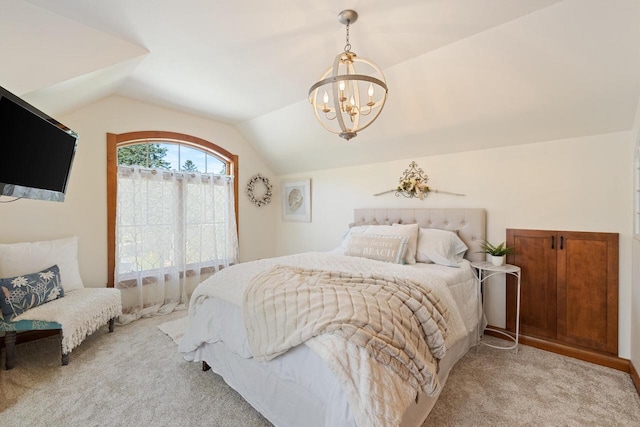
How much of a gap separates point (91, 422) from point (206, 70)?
270cm

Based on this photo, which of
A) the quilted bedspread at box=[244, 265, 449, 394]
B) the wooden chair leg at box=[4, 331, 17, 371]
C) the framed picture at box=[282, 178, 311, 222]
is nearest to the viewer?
the quilted bedspread at box=[244, 265, 449, 394]

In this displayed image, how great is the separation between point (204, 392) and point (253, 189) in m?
3.06

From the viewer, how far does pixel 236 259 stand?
164 inches

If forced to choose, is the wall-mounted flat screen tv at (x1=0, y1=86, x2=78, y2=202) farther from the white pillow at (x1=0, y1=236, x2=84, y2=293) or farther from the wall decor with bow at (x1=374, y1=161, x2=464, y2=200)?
the wall decor with bow at (x1=374, y1=161, x2=464, y2=200)

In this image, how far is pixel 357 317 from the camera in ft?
4.15

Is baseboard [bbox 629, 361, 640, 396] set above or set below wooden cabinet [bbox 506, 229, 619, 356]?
below

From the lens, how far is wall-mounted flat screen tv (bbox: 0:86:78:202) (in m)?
1.31

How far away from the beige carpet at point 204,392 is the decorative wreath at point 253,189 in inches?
Result: 98.6

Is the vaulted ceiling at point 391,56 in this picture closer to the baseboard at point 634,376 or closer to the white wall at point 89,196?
the white wall at point 89,196

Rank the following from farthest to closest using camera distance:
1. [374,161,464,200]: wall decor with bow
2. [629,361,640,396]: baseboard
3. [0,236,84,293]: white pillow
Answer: [374,161,464,200]: wall decor with bow → [0,236,84,293]: white pillow → [629,361,640,396]: baseboard

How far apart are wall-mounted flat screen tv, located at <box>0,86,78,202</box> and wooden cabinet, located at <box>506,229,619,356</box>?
3.64m

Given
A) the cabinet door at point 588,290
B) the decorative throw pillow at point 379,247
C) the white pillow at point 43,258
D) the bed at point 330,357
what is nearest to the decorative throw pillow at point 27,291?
the white pillow at point 43,258

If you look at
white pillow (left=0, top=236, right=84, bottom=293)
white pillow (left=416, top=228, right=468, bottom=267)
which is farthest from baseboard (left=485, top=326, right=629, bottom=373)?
white pillow (left=0, top=236, right=84, bottom=293)

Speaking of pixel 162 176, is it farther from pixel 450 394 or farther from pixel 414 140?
pixel 450 394
